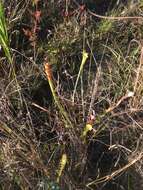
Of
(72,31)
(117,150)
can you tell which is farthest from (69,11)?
(117,150)

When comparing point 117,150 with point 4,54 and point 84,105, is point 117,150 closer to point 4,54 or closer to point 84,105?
point 84,105

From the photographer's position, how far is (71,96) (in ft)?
8.30

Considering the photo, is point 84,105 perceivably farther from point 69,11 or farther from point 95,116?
point 69,11

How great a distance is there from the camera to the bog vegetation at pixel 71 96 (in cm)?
231

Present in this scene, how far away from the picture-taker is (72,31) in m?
2.89

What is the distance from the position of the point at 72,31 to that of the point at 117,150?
0.77 metres

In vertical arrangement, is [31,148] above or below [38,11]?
below

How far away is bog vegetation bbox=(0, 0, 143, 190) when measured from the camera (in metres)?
2.31

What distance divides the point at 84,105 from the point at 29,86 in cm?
33

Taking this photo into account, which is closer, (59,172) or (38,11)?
(59,172)

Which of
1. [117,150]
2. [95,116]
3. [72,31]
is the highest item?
[72,31]

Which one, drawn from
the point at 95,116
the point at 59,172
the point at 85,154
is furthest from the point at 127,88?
the point at 59,172

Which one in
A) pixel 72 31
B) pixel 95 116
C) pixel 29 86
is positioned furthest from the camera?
pixel 72 31

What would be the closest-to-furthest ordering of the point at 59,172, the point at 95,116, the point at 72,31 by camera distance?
the point at 59,172
the point at 95,116
the point at 72,31
